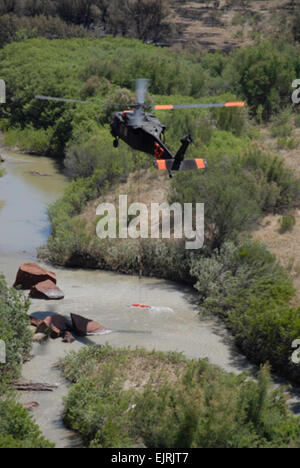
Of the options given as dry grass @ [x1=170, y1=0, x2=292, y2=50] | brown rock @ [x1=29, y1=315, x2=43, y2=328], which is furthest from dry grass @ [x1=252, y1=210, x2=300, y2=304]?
dry grass @ [x1=170, y1=0, x2=292, y2=50]

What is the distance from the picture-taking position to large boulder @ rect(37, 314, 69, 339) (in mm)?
16875

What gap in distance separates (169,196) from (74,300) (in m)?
6.09

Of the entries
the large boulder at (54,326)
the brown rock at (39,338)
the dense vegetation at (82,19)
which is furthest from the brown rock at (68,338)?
the dense vegetation at (82,19)

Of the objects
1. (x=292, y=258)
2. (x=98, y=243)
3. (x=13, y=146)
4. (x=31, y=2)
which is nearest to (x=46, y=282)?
(x=98, y=243)

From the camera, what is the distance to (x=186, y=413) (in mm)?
10594

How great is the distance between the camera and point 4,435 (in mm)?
10992

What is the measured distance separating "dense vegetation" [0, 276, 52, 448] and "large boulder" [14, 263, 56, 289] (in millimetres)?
3238

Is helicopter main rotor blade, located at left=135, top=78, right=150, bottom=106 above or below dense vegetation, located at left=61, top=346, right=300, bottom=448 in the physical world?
above

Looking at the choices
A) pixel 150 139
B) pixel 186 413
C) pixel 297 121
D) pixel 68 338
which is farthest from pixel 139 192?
pixel 186 413

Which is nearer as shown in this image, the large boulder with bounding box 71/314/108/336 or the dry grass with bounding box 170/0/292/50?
the large boulder with bounding box 71/314/108/336

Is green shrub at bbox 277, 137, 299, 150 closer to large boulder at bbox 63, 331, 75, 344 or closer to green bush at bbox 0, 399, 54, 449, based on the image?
large boulder at bbox 63, 331, 75, 344

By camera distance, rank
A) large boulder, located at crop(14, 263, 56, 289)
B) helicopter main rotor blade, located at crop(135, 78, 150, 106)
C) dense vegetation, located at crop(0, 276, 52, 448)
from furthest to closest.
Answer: large boulder, located at crop(14, 263, 56, 289)
helicopter main rotor blade, located at crop(135, 78, 150, 106)
dense vegetation, located at crop(0, 276, 52, 448)

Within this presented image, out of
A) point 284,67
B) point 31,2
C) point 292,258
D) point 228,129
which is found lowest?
point 292,258

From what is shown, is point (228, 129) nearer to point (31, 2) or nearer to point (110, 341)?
point (110, 341)
